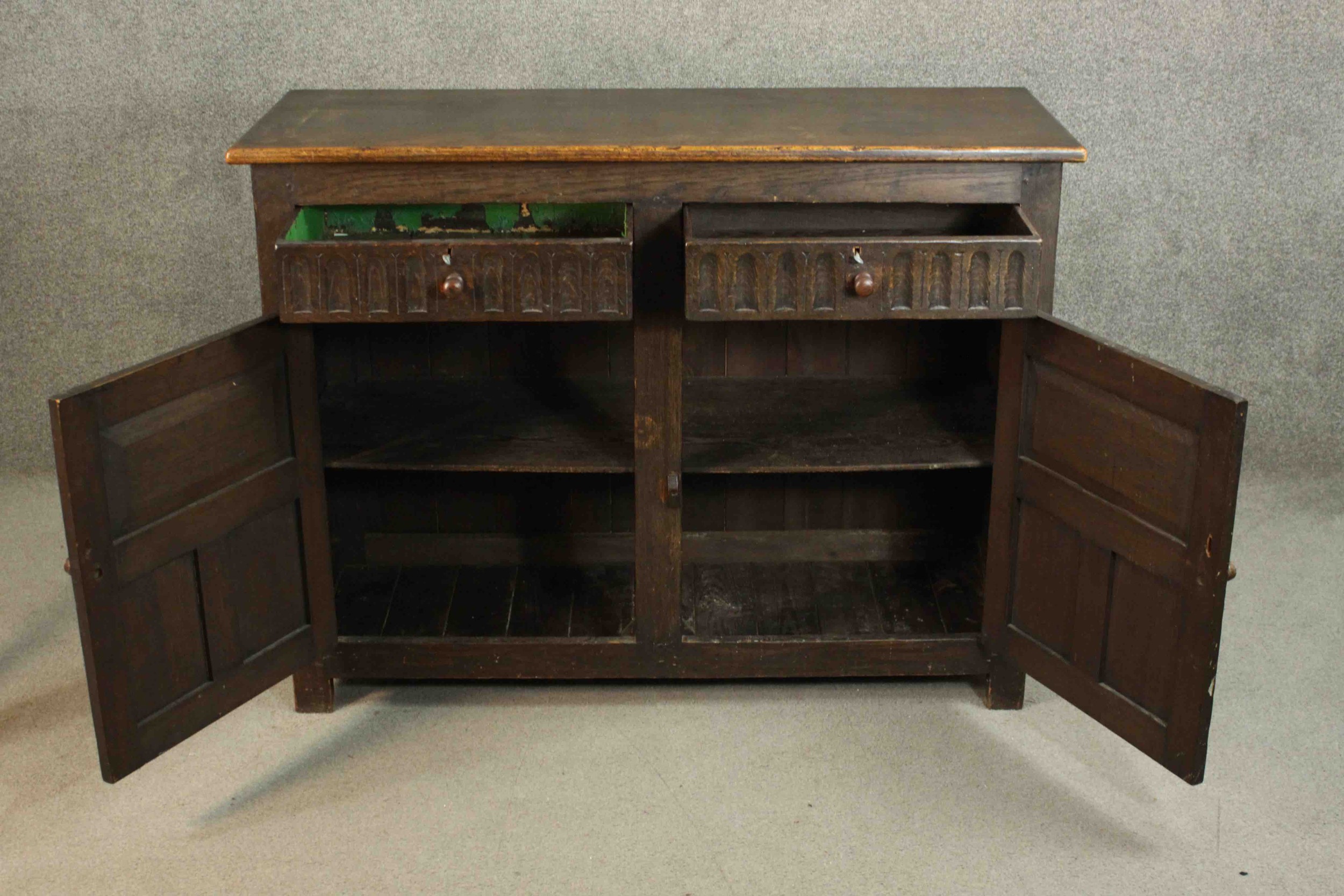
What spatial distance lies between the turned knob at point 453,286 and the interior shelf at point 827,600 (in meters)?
0.75

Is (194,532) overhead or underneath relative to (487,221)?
underneath

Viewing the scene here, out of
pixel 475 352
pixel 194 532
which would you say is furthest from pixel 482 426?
pixel 194 532

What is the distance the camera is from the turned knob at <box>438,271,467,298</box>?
7.49ft

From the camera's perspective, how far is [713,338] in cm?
299

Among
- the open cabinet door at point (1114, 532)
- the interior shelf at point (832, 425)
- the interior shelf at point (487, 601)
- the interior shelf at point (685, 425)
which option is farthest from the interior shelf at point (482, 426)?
the open cabinet door at point (1114, 532)

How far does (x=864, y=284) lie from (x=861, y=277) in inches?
0.5

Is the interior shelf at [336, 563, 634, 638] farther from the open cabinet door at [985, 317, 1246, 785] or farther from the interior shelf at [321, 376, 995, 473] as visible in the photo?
the open cabinet door at [985, 317, 1246, 785]

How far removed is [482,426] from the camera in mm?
2766

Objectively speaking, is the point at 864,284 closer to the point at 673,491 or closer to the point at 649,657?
the point at 673,491

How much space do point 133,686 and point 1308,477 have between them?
2.56m

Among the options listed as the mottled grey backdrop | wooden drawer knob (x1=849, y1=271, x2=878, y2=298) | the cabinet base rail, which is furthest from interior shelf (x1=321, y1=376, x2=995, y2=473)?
the mottled grey backdrop

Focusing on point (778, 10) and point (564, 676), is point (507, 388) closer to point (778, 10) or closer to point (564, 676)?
point (564, 676)

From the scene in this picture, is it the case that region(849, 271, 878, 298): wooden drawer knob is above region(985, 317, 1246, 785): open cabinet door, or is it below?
above

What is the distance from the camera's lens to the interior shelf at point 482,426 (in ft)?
8.53
